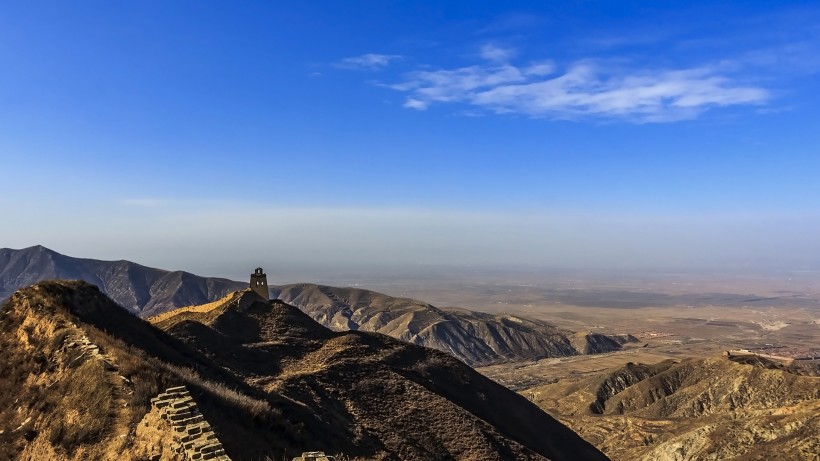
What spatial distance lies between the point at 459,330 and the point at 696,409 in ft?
250

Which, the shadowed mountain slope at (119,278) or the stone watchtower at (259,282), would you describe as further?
the shadowed mountain slope at (119,278)

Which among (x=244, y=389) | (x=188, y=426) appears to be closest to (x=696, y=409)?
(x=244, y=389)

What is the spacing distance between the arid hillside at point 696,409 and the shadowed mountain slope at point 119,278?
12002 cm

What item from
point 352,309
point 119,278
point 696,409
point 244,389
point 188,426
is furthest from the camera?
point 119,278

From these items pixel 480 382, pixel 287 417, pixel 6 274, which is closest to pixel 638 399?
pixel 480 382

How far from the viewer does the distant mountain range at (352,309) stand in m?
137

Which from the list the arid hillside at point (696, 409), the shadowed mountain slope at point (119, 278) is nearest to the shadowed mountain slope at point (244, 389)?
the arid hillside at point (696, 409)

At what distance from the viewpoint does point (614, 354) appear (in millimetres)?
136000

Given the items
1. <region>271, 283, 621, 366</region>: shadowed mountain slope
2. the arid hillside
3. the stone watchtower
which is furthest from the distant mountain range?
the stone watchtower

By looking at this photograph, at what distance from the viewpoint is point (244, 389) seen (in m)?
20.0

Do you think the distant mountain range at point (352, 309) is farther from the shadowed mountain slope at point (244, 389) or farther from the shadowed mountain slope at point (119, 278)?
the shadowed mountain slope at point (244, 389)

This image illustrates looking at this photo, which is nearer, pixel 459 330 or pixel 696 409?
pixel 696 409

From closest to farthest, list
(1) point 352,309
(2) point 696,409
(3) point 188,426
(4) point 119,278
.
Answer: (3) point 188,426, (2) point 696,409, (1) point 352,309, (4) point 119,278

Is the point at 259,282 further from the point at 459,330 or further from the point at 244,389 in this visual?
the point at 459,330
